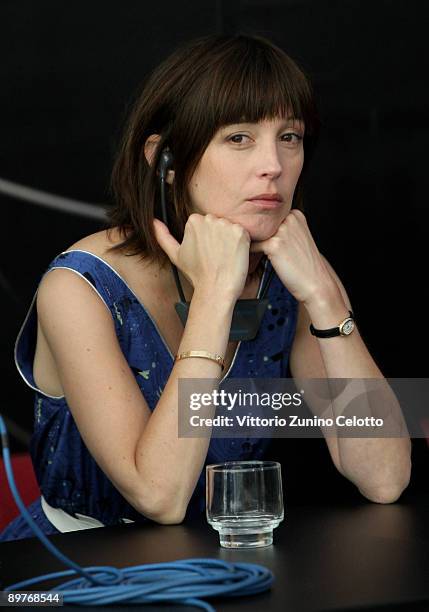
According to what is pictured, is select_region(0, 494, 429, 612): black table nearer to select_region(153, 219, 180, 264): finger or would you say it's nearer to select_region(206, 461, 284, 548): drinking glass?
select_region(206, 461, 284, 548): drinking glass

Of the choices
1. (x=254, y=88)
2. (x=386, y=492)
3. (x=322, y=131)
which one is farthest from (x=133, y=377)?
(x=322, y=131)

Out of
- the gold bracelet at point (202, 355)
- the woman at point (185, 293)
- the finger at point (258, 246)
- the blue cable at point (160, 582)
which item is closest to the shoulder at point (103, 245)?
the woman at point (185, 293)

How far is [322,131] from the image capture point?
10.7ft

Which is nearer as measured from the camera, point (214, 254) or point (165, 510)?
point (165, 510)

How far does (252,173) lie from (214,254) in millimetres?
173

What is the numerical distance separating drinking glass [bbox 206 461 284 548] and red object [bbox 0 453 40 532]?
92 cm

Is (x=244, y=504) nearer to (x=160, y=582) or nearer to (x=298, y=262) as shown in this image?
(x=160, y=582)

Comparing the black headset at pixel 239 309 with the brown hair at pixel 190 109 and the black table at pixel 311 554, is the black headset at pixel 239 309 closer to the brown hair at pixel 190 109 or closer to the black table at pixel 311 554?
the brown hair at pixel 190 109

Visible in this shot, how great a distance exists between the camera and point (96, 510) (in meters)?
2.19

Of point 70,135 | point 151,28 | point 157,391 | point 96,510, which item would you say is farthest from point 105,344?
point 151,28

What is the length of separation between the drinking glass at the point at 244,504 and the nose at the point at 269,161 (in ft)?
2.33

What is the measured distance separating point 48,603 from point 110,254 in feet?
3.47

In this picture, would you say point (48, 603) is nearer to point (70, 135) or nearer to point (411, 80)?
point (70, 135)

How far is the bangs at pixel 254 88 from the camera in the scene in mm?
2070
